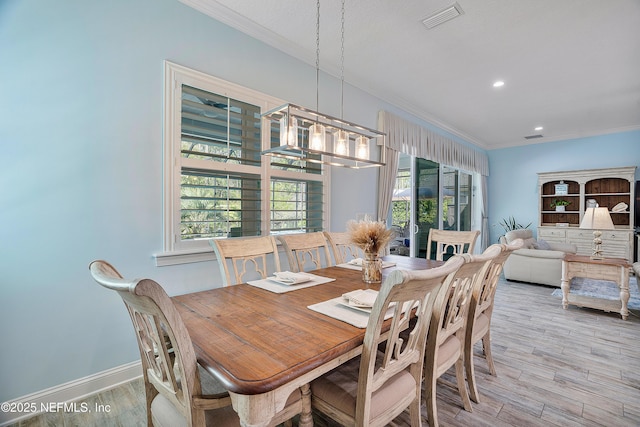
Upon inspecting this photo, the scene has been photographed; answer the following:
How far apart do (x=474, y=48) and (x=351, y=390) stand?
11.1ft

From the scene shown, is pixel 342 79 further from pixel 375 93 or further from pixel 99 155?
pixel 99 155

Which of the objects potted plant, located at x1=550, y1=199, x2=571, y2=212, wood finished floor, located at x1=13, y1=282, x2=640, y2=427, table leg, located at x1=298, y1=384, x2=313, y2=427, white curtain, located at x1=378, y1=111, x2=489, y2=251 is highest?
white curtain, located at x1=378, y1=111, x2=489, y2=251

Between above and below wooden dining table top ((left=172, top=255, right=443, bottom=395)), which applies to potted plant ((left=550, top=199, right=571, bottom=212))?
above

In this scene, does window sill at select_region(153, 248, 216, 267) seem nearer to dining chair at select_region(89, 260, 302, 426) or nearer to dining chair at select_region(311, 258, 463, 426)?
dining chair at select_region(89, 260, 302, 426)

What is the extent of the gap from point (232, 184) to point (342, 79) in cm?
202

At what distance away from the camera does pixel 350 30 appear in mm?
2760

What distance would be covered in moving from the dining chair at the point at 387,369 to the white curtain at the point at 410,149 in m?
3.01

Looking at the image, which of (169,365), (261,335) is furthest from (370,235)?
(169,365)

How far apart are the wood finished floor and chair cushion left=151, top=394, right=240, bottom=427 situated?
32.8 inches

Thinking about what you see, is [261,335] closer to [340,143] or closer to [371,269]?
[371,269]

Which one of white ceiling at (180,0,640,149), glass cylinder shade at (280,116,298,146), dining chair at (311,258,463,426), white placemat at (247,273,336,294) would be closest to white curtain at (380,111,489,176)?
white ceiling at (180,0,640,149)

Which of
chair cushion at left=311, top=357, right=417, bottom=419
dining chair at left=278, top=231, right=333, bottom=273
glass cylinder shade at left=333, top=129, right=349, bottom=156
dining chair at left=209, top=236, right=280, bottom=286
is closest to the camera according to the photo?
chair cushion at left=311, top=357, right=417, bottom=419

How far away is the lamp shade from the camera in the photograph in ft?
12.2

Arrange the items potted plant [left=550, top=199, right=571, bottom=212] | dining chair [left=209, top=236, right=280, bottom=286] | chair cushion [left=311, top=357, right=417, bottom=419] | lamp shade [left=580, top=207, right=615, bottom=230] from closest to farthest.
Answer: chair cushion [left=311, top=357, right=417, bottom=419], dining chair [left=209, top=236, right=280, bottom=286], lamp shade [left=580, top=207, right=615, bottom=230], potted plant [left=550, top=199, right=571, bottom=212]
